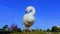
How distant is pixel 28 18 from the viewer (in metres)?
32.3

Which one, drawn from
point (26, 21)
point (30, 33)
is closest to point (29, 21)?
point (26, 21)

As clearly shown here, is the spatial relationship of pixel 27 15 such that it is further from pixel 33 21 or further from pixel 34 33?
pixel 34 33

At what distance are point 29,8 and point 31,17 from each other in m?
1.81

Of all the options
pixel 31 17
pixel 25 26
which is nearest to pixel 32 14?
pixel 31 17

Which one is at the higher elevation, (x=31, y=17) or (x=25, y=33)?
(x=31, y=17)

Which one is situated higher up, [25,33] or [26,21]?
[26,21]

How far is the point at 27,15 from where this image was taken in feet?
106

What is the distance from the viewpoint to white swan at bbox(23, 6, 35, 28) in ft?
106

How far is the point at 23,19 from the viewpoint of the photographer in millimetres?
33062

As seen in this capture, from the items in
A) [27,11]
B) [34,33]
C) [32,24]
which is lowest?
[34,33]

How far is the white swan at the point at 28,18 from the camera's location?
32.3 m

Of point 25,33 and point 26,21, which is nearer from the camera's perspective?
point 25,33

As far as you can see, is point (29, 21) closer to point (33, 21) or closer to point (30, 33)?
point (33, 21)

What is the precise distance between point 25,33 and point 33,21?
3710 mm
